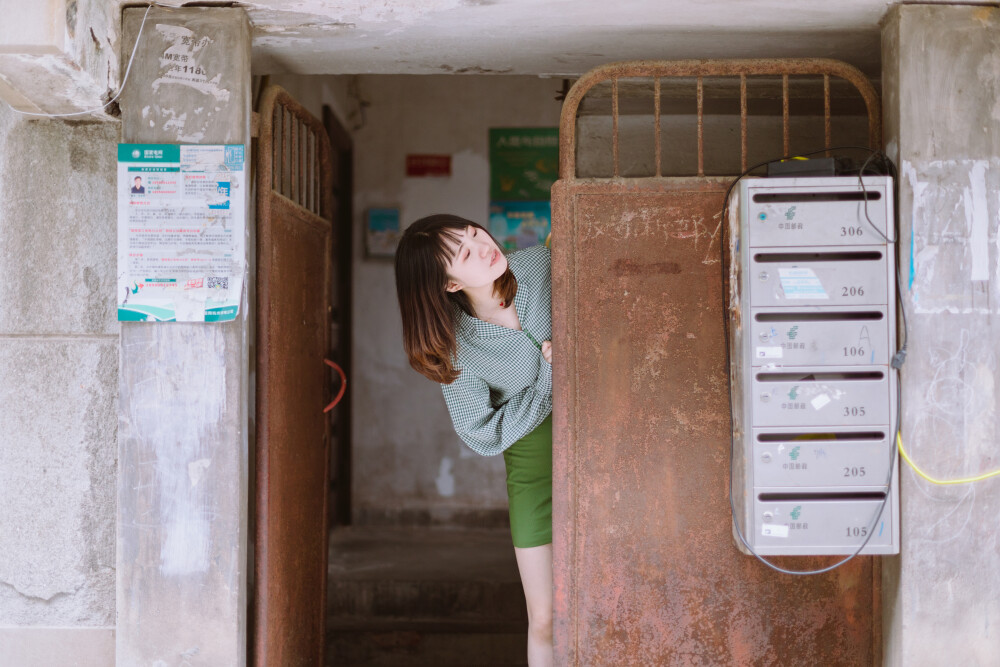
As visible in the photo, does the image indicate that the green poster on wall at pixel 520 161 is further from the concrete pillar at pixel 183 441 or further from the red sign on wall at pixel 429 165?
the concrete pillar at pixel 183 441

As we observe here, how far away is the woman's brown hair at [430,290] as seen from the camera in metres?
2.64

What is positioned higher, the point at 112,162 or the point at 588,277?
the point at 112,162

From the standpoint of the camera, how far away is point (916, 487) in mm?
2430

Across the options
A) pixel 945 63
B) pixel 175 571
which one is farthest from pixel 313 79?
pixel 945 63

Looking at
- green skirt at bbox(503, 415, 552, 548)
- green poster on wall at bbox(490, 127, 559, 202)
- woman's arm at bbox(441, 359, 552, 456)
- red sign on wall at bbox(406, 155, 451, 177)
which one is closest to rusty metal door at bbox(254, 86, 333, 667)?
woman's arm at bbox(441, 359, 552, 456)

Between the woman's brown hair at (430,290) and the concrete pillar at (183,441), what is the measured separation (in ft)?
1.94

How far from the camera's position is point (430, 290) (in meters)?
2.66

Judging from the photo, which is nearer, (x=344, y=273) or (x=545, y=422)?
(x=545, y=422)

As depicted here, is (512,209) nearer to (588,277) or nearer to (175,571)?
(588,277)

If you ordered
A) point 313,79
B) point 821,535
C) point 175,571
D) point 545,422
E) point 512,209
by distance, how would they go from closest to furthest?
point 821,535 < point 175,571 < point 545,422 < point 313,79 < point 512,209

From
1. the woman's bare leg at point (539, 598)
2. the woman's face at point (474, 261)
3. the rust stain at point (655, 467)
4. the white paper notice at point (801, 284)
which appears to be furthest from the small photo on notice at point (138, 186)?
the white paper notice at point (801, 284)

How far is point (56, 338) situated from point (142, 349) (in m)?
0.41

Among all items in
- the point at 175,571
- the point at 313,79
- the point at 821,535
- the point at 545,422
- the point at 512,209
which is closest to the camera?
the point at 821,535

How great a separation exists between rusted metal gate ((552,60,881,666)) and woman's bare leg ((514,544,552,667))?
0.17 meters
